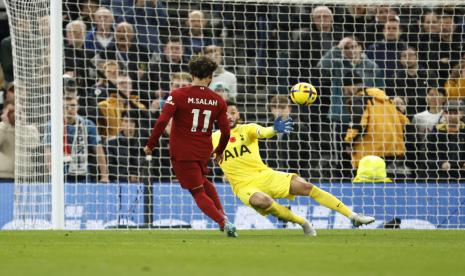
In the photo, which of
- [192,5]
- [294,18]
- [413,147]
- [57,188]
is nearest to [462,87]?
[413,147]

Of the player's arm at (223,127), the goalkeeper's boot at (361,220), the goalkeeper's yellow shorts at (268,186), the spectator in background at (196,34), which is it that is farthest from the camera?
the spectator in background at (196,34)

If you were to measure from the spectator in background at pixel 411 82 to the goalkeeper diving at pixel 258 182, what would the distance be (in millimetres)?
4205

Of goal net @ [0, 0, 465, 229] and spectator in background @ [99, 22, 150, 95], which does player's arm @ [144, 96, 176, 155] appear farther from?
spectator in background @ [99, 22, 150, 95]

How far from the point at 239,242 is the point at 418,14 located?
8722 mm

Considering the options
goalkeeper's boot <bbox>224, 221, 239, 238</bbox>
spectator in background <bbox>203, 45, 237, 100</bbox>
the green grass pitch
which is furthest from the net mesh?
goalkeeper's boot <bbox>224, 221, 239, 238</bbox>

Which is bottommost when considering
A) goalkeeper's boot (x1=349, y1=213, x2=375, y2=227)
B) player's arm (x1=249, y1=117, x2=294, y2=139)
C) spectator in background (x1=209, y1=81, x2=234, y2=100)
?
goalkeeper's boot (x1=349, y1=213, x2=375, y2=227)

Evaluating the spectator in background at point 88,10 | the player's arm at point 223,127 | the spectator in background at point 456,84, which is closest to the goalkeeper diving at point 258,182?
the player's arm at point 223,127

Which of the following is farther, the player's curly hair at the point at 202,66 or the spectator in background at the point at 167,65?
the spectator in background at the point at 167,65

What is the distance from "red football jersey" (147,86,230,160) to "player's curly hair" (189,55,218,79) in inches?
6.4

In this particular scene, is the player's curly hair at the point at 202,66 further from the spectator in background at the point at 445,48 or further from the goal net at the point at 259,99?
the spectator in background at the point at 445,48

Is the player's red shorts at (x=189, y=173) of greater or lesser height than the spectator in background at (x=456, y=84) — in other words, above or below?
below

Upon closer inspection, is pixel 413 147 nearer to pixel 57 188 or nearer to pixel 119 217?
pixel 119 217

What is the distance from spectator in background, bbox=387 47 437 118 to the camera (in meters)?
17.5

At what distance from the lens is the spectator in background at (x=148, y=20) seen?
1752cm
